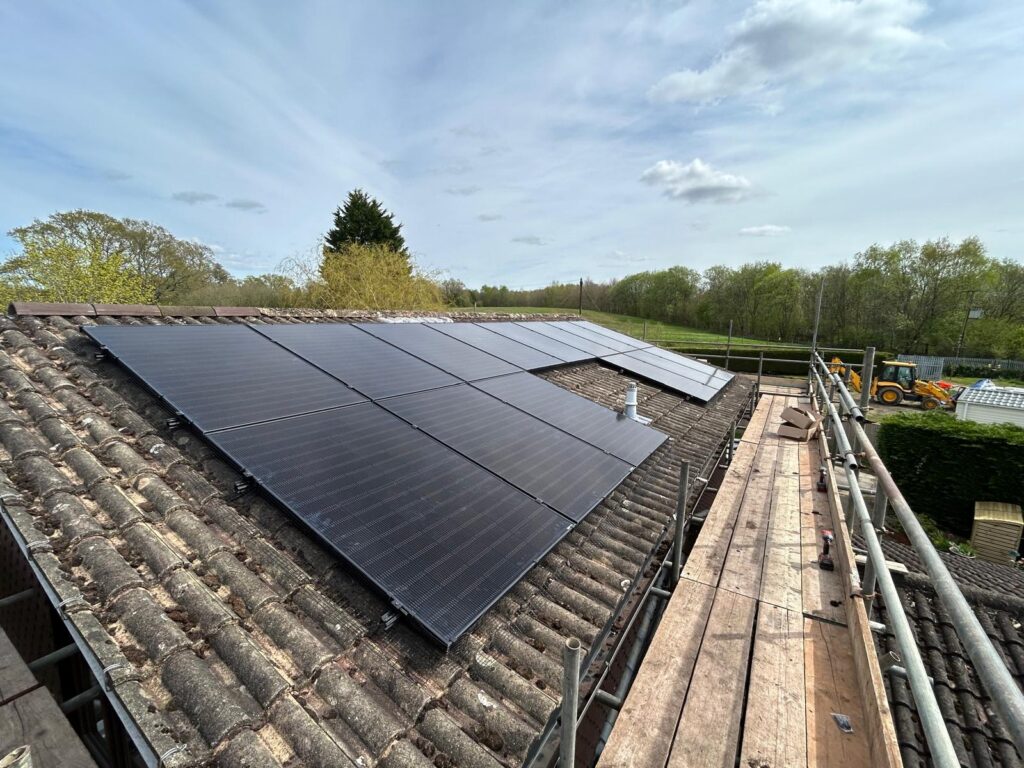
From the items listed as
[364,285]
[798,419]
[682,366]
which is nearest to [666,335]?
[364,285]

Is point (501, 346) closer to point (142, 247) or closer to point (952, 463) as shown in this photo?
point (952, 463)

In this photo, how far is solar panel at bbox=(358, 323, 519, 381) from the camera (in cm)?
651

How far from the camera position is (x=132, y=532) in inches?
106

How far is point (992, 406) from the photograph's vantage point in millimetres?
21672

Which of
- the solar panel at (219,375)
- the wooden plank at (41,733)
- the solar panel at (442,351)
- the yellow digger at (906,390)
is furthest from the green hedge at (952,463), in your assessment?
the wooden plank at (41,733)

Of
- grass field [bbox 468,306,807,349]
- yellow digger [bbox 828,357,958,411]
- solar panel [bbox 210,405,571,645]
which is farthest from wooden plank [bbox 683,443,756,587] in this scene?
yellow digger [bbox 828,357,958,411]

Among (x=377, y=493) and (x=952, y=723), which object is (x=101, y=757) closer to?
(x=377, y=493)

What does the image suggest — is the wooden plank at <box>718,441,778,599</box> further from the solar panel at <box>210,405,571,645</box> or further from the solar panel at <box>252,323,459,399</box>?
the solar panel at <box>252,323,459,399</box>

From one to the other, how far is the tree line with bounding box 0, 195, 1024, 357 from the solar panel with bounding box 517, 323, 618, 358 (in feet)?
47.6

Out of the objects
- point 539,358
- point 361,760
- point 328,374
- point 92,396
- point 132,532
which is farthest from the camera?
point 539,358

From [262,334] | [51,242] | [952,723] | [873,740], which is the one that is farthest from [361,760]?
[51,242]

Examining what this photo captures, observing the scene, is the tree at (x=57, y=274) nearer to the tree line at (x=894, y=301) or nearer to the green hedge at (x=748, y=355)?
the tree line at (x=894, y=301)

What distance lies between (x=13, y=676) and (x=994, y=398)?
3349 centimetres

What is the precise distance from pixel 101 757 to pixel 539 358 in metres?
Result: 7.38
